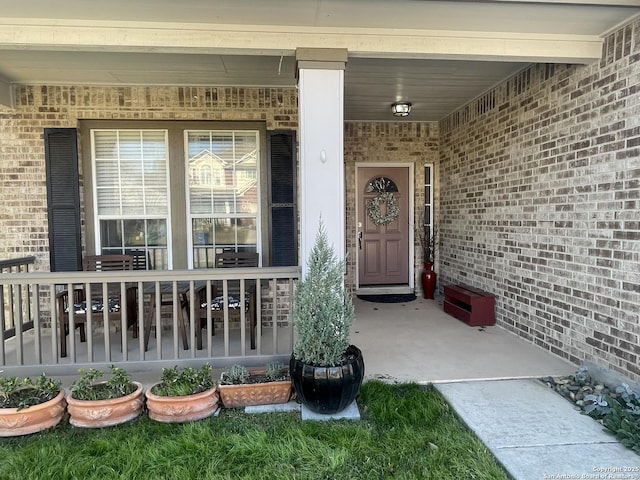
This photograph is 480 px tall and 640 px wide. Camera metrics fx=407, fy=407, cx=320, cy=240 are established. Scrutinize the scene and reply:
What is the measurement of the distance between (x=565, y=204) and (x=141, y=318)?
3715 mm

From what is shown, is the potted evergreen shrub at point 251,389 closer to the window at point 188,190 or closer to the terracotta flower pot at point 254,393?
the terracotta flower pot at point 254,393

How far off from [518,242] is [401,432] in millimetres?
2660

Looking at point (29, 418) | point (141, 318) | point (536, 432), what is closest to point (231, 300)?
point (141, 318)

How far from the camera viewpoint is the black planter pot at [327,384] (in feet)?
8.45

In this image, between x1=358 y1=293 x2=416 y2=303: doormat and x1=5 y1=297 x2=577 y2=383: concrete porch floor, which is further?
x1=358 y1=293 x2=416 y2=303: doormat

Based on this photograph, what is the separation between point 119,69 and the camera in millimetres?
3932

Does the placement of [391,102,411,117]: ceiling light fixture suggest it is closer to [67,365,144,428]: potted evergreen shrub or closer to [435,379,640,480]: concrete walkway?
[435,379,640,480]: concrete walkway

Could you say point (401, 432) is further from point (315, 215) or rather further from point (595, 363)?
point (595, 363)

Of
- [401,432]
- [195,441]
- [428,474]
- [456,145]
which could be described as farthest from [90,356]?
[456,145]

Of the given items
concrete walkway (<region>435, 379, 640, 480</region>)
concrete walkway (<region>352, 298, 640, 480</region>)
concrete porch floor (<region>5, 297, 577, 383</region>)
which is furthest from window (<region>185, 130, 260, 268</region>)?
concrete walkway (<region>435, 379, 640, 480</region>)

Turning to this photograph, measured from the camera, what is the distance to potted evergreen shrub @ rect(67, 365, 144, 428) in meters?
2.56

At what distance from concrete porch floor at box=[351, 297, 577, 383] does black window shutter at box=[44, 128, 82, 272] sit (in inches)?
127

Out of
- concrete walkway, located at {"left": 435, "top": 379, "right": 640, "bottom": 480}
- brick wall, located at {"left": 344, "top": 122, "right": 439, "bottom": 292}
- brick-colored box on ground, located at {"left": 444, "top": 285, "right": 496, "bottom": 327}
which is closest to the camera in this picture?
concrete walkway, located at {"left": 435, "top": 379, "right": 640, "bottom": 480}

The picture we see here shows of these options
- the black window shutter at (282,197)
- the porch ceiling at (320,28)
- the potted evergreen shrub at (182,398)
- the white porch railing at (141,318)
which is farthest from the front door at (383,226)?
the potted evergreen shrub at (182,398)
